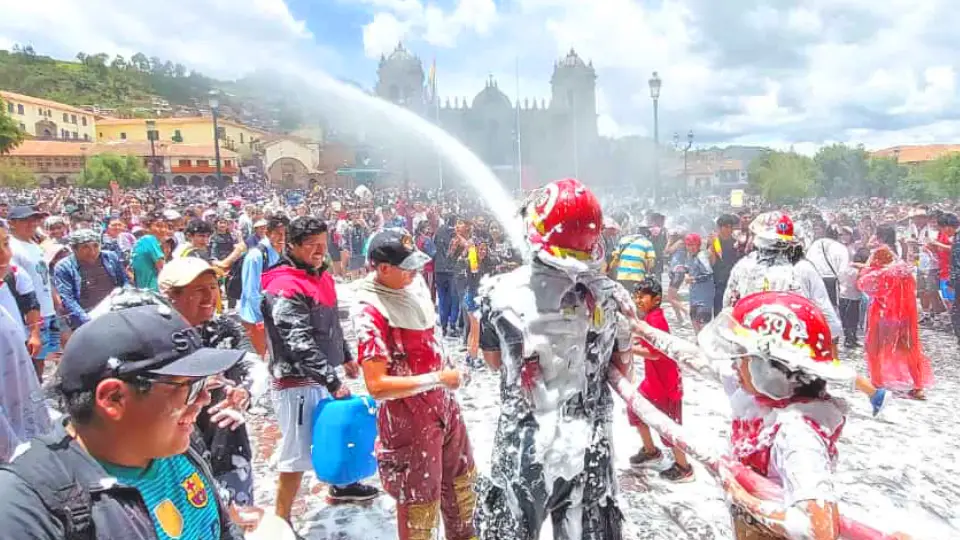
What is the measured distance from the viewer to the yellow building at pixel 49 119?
8481 centimetres

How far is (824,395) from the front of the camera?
1.85 m

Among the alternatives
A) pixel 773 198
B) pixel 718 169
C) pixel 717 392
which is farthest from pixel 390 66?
pixel 717 392

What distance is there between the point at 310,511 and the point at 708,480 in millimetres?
2743

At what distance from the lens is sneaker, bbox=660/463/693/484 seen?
4.30 metres

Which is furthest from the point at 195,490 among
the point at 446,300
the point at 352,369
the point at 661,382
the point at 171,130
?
the point at 171,130

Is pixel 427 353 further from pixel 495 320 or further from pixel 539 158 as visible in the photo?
pixel 539 158

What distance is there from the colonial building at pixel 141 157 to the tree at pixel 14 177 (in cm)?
903

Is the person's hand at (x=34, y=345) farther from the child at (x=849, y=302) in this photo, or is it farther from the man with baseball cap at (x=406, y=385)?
the child at (x=849, y=302)

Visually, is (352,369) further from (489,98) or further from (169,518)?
(489,98)

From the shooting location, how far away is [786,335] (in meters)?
1.83

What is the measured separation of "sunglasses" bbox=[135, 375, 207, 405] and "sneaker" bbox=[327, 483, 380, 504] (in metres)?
2.92

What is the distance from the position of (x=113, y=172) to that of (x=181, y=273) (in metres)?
68.3

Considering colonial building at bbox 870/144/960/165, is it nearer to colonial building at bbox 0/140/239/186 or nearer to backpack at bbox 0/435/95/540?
colonial building at bbox 0/140/239/186

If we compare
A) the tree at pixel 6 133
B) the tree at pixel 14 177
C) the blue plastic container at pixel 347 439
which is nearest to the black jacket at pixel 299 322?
the blue plastic container at pixel 347 439
